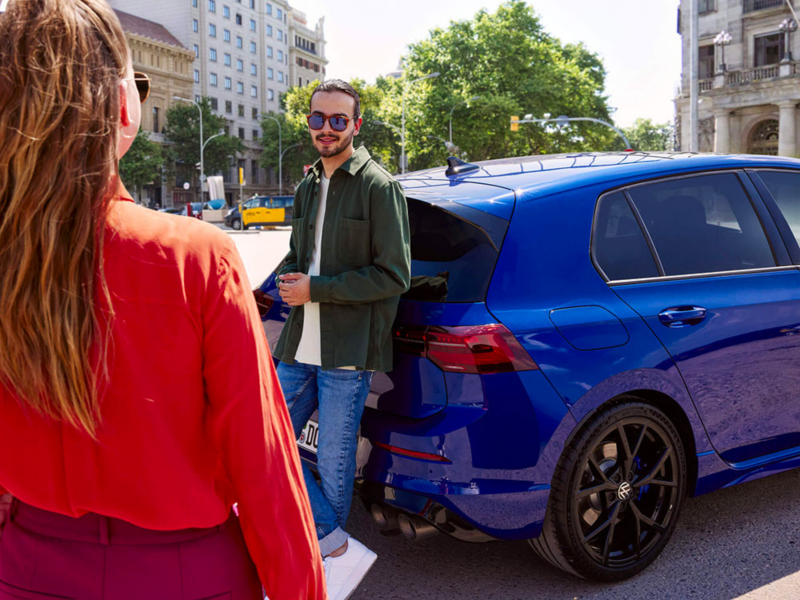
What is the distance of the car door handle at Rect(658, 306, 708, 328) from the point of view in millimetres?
3350

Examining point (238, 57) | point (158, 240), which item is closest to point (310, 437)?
point (158, 240)

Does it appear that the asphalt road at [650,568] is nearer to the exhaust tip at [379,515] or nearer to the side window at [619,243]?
the exhaust tip at [379,515]

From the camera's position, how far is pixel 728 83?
52.7 m

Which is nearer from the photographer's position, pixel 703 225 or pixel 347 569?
pixel 347 569

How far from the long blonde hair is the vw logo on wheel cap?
2.51m

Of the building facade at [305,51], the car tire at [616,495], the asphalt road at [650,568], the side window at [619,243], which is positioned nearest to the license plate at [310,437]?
the asphalt road at [650,568]

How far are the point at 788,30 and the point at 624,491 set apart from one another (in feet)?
175

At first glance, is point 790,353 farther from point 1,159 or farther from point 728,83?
point 728,83

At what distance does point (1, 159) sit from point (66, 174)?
0.09 metres

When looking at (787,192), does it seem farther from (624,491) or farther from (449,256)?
(449,256)

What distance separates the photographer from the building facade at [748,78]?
4938 centimetres

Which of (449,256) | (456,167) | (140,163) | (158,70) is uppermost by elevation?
(158,70)

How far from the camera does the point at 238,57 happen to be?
91250 mm

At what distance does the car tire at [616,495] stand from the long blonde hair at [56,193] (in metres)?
2.22
